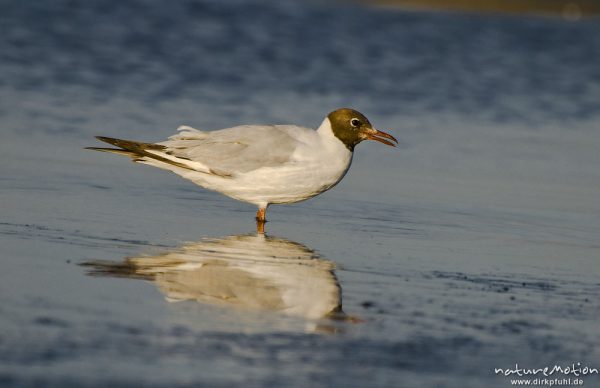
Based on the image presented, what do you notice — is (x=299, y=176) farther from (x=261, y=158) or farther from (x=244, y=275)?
(x=244, y=275)

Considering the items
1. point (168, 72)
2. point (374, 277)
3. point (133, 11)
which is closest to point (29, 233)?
point (374, 277)

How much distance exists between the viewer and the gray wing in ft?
28.7

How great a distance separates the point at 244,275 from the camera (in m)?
7.02

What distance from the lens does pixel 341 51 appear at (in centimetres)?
1802

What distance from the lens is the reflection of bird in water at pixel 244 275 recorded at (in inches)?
254

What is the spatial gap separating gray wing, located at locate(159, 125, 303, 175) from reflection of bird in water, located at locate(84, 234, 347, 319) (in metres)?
0.88

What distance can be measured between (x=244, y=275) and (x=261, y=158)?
6.14 feet

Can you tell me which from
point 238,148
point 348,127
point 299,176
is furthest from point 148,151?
point 348,127

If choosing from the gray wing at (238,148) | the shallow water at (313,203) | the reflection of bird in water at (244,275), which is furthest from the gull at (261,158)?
the reflection of bird in water at (244,275)

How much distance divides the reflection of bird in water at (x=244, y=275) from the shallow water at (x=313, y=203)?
0.08 meters

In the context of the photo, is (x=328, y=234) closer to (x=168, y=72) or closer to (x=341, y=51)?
(x=168, y=72)

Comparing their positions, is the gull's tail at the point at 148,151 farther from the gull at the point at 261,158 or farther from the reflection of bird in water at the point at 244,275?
the reflection of bird in water at the point at 244,275

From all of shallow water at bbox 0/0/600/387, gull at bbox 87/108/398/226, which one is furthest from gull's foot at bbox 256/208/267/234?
shallow water at bbox 0/0/600/387

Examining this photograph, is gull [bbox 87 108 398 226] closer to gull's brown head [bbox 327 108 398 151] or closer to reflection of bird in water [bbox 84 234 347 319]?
gull's brown head [bbox 327 108 398 151]
